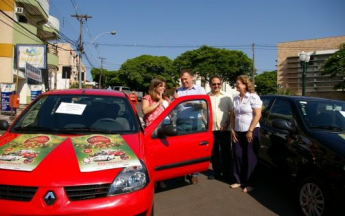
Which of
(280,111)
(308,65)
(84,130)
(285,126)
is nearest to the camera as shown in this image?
(84,130)

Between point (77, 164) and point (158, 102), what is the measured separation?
218 cm

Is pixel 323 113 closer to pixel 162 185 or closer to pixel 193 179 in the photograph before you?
pixel 193 179

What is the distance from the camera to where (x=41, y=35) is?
3044 centimetres

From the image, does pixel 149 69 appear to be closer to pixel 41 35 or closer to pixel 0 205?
pixel 41 35

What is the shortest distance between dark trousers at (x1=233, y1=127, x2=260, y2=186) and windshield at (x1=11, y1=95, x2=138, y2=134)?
1.98m

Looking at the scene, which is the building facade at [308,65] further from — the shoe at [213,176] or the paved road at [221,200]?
the paved road at [221,200]

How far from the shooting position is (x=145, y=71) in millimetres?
61281

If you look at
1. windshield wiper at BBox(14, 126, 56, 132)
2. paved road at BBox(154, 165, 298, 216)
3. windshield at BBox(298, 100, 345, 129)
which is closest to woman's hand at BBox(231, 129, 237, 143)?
paved road at BBox(154, 165, 298, 216)

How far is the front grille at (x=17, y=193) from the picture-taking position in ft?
7.87

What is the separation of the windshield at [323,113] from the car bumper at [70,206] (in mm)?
2777

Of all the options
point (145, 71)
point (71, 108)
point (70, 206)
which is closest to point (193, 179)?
point (71, 108)

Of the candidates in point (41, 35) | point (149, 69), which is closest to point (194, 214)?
point (41, 35)

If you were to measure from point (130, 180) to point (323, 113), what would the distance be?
3.19m

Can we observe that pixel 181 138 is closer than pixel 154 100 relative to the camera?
Yes
